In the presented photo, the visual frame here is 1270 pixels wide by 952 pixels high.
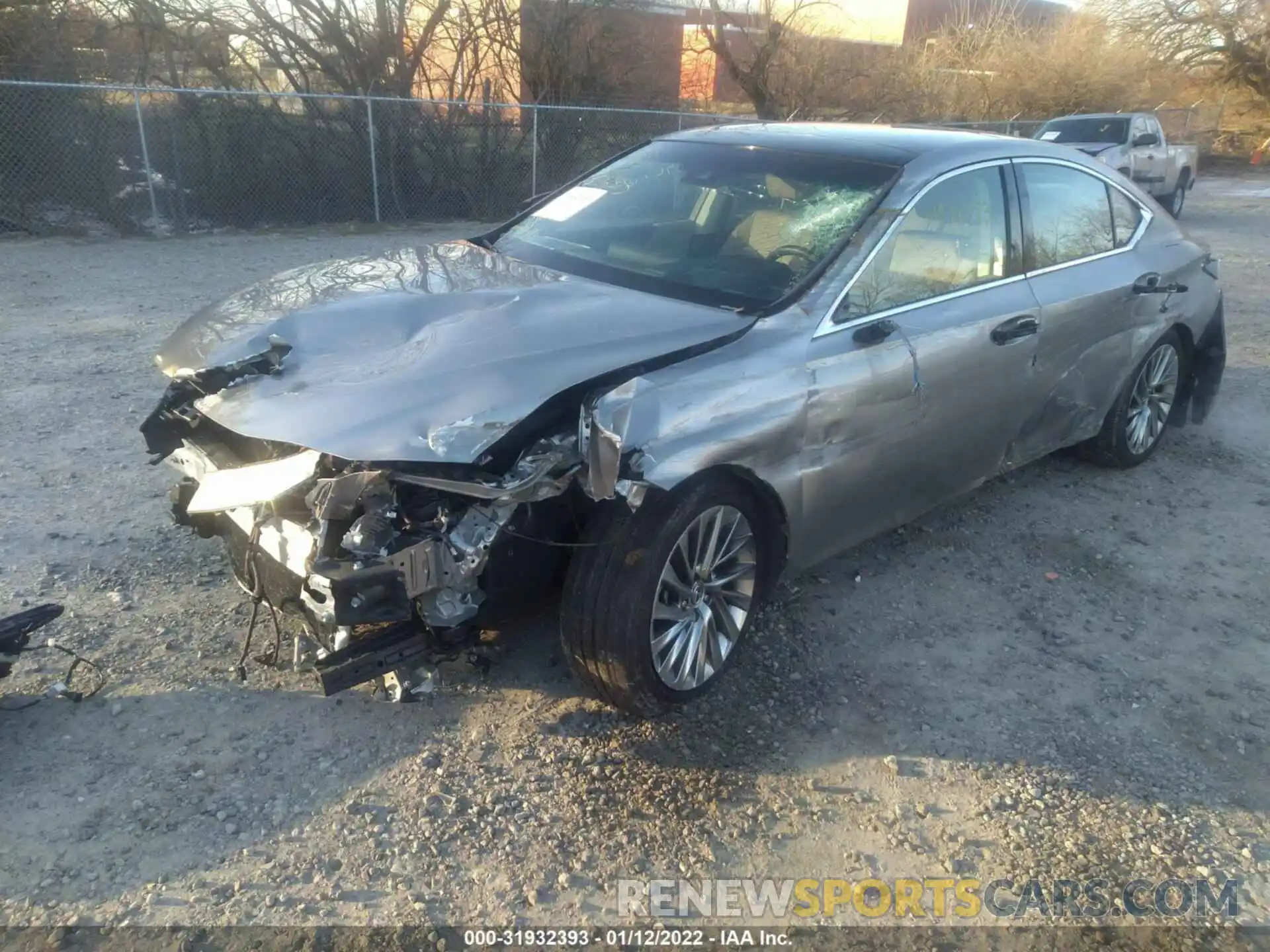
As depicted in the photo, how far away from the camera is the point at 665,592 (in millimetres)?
3164

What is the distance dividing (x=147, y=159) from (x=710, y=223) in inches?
428

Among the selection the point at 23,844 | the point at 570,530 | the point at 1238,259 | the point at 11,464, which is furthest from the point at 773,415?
the point at 1238,259

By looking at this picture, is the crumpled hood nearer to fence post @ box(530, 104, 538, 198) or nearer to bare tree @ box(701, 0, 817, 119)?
fence post @ box(530, 104, 538, 198)

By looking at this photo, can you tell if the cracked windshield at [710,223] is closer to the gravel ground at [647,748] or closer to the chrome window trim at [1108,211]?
the chrome window trim at [1108,211]

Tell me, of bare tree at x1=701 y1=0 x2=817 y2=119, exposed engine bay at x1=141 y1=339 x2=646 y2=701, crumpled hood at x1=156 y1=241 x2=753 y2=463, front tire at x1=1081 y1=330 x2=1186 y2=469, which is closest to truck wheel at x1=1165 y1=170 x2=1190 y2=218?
bare tree at x1=701 y1=0 x2=817 y2=119

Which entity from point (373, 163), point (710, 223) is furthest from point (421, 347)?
point (373, 163)

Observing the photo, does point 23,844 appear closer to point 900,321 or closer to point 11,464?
point 11,464

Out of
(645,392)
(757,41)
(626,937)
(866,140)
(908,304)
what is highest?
(757,41)

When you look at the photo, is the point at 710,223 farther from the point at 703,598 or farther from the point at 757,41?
the point at 757,41

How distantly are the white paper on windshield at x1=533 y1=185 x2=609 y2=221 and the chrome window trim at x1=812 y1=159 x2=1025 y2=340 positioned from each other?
55.8 inches

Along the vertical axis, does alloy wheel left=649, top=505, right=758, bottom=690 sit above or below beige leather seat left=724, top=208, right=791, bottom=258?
below

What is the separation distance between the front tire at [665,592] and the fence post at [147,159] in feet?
37.9

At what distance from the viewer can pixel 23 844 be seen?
8.64 ft

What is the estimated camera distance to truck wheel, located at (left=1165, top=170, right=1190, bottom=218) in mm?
17558
